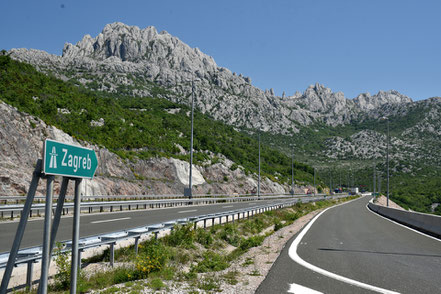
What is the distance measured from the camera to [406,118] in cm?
17588

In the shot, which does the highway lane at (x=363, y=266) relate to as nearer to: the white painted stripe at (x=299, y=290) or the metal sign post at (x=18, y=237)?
the white painted stripe at (x=299, y=290)

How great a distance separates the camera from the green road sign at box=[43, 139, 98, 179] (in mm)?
3139

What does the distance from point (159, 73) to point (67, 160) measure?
524 feet

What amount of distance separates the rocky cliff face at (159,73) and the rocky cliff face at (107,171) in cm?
7296

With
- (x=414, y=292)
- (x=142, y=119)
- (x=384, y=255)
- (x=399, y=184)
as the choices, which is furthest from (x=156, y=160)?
(x=399, y=184)

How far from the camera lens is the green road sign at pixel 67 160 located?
3139 mm

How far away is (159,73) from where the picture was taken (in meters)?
157

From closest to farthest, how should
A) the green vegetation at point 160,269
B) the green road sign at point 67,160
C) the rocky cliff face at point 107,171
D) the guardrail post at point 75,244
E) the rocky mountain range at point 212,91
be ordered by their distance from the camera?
the green road sign at point 67,160
the guardrail post at point 75,244
the green vegetation at point 160,269
the rocky cliff face at point 107,171
the rocky mountain range at point 212,91

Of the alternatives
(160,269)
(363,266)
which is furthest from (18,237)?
(363,266)

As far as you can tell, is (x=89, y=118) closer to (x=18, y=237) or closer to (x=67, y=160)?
(x=67, y=160)

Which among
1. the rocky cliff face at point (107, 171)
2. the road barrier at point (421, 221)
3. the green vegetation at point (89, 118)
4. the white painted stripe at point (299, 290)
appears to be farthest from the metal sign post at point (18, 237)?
the green vegetation at point (89, 118)

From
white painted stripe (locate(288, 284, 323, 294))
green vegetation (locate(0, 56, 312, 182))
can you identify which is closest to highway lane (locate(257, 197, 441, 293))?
white painted stripe (locate(288, 284, 323, 294))

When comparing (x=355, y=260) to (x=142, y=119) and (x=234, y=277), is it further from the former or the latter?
(x=142, y=119)

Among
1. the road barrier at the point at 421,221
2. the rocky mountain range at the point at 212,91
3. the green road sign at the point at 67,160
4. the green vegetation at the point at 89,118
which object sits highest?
the rocky mountain range at the point at 212,91
